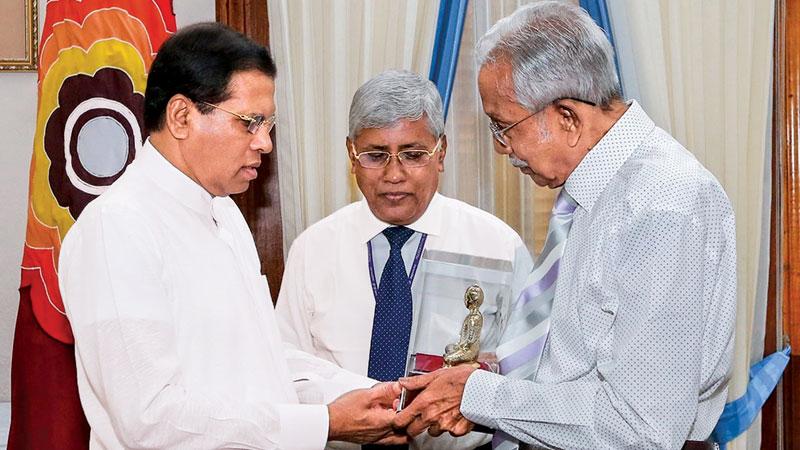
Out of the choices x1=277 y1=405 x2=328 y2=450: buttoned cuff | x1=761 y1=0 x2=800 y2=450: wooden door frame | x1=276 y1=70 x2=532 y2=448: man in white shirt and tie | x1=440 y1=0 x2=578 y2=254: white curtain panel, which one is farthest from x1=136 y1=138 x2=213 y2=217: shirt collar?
x1=761 y1=0 x2=800 y2=450: wooden door frame

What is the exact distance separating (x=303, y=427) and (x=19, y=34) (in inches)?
97.1

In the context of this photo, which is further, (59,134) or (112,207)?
(59,134)

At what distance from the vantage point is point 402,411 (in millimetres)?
2354

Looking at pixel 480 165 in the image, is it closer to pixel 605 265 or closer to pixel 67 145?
pixel 67 145

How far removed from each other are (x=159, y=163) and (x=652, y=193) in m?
1.00

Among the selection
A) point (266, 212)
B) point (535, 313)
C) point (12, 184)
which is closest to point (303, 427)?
point (535, 313)

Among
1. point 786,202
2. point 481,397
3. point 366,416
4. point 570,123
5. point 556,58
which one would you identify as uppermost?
point 556,58

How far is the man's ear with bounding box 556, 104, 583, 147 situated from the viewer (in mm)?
2066

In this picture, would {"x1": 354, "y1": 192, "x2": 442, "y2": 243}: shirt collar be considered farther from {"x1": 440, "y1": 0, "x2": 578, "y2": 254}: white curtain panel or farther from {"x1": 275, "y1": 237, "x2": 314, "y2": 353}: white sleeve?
{"x1": 440, "y1": 0, "x2": 578, "y2": 254}: white curtain panel

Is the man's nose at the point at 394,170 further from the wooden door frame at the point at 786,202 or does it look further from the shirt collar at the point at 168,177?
the wooden door frame at the point at 786,202

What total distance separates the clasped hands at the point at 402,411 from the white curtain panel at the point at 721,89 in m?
1.75

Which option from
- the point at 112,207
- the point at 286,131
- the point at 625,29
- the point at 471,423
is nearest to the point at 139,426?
the point at 112,207

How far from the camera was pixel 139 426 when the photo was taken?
1917 millimetres

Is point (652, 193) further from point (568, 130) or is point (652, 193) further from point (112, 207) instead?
point (112, 207)
